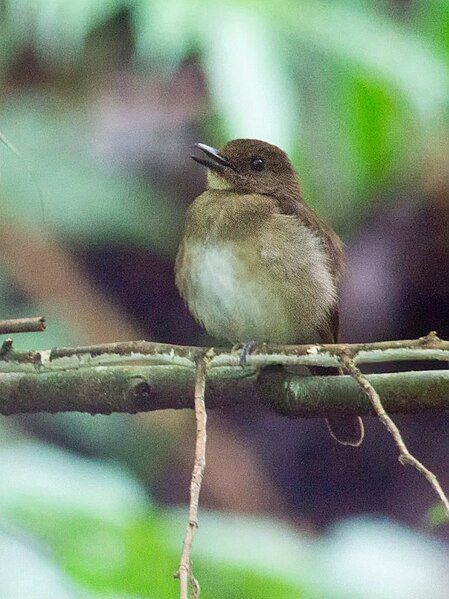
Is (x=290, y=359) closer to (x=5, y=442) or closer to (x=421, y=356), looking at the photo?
(x=421, y=356)

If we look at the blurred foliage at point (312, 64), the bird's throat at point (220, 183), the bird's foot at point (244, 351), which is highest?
the blurred foliage at point (312, 64)

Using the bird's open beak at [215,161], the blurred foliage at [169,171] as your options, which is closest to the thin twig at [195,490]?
the blurred foliage at [169,171]

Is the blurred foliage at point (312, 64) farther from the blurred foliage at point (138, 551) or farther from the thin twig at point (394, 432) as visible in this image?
the thin twig at point (394, 432)

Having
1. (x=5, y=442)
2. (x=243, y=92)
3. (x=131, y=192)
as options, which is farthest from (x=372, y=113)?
(x=5, y=442)

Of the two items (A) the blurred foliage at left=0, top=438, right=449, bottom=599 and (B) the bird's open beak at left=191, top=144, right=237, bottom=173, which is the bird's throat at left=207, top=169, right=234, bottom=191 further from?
(A) the blurred foliage at left=0, top=438, right=449, bottom=599

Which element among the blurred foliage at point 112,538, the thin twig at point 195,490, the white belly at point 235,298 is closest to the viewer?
the thin twig at point 195,490

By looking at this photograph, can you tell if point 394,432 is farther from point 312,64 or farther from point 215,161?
point 312,64
